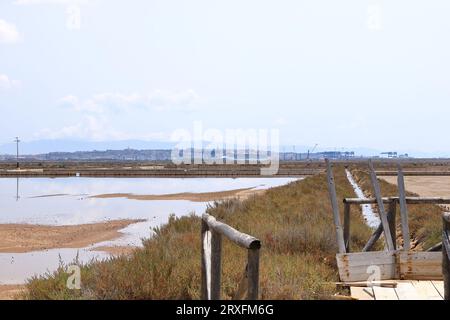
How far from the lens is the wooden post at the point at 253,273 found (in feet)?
13.0

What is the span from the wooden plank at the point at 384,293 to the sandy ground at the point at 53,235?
43.6 ft

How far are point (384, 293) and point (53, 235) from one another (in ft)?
55.7

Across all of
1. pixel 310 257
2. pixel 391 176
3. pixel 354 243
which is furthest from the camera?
pixel 391 176

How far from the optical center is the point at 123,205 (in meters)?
35.6

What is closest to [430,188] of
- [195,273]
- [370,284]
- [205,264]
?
[370,284]

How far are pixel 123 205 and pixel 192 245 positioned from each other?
2621cm

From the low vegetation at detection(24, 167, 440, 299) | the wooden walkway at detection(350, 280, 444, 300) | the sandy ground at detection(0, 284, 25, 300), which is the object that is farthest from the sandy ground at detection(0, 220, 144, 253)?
the wooden walkway at detection(350, 280, 444, 300)

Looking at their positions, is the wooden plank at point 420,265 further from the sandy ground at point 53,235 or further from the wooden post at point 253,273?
the sandy ground at point 53,235

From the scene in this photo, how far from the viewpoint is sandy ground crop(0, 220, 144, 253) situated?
1925cm
